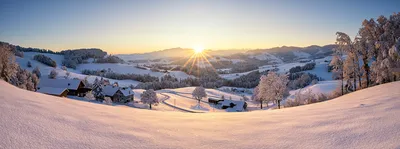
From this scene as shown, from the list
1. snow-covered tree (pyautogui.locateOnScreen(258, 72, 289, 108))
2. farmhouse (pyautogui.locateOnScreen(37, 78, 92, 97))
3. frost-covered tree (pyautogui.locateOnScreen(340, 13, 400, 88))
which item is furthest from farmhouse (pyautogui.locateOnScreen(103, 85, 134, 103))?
frost-covered tree (pyautogui.locateOnScreen(340, 13, 400, 88))

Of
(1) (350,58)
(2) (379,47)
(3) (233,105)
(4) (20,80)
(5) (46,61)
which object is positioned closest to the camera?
(2) (379,47)

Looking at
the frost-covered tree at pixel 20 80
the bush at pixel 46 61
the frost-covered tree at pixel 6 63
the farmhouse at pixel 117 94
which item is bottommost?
the farmhouse at pixel 117 94

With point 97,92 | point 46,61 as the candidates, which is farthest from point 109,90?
point 46,61

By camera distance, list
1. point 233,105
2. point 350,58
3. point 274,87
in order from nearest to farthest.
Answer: point 350,58, point 274,87, point 233,105

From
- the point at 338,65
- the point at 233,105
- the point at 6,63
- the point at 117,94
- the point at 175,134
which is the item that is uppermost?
the point at 6,63

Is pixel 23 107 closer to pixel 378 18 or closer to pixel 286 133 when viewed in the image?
pixel 286 133

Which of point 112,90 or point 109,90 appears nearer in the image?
point 112,90

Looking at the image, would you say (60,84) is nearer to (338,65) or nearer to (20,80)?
(20,80)

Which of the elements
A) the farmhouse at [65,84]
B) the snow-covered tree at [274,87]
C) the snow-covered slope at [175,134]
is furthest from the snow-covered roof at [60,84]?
the snow-covered slope at [175,134]

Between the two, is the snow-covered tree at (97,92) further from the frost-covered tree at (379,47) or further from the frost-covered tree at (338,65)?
the frost-covered tree at (379,47)

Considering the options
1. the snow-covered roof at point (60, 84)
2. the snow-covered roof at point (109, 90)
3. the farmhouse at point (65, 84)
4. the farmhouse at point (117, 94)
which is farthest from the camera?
A: the snow-covered roof at point (109, 90)

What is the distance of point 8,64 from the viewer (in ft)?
62.6

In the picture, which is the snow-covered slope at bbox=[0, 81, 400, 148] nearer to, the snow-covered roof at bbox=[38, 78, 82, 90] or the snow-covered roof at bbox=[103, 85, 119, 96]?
the snow-covered roof at bbox=[38, 78, 82, 90]

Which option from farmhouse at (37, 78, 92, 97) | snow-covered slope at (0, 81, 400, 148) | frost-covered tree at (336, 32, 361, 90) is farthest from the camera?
farmhouse at (37, 78, 92, 97)
